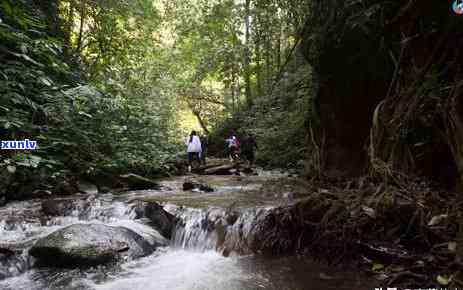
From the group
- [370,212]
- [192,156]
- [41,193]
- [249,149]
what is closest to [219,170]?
[192,156]

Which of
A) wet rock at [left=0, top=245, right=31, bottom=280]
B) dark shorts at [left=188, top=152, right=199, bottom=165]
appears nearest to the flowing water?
wet rock at [left=0, top=245, right=31, bottom=280]

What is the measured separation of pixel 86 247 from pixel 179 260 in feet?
4.47

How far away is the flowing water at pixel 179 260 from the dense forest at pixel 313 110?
1.61ft

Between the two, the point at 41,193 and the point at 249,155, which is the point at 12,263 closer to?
the point at 41,193

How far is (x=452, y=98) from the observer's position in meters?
3.70

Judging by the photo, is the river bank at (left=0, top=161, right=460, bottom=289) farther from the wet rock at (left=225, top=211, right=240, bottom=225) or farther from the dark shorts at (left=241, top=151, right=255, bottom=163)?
the dark shorts at (left=241, top=151, right=255, bottom=163)

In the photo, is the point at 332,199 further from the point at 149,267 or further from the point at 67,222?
the point at 67,222

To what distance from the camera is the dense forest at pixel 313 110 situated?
4.25m

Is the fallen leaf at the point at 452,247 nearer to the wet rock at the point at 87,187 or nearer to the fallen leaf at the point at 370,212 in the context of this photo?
the fallen leaf at the point at 370,212

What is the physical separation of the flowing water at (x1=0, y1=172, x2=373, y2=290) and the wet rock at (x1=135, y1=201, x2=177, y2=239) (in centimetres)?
13

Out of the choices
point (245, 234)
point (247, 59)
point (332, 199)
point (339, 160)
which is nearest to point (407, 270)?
point (332, 199)

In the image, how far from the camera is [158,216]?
6559 mm

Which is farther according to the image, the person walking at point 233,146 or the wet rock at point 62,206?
the person walking at point 233,146

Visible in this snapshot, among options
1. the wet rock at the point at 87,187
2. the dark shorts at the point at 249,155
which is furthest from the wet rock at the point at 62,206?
the dark shorts at the point at 249,155
